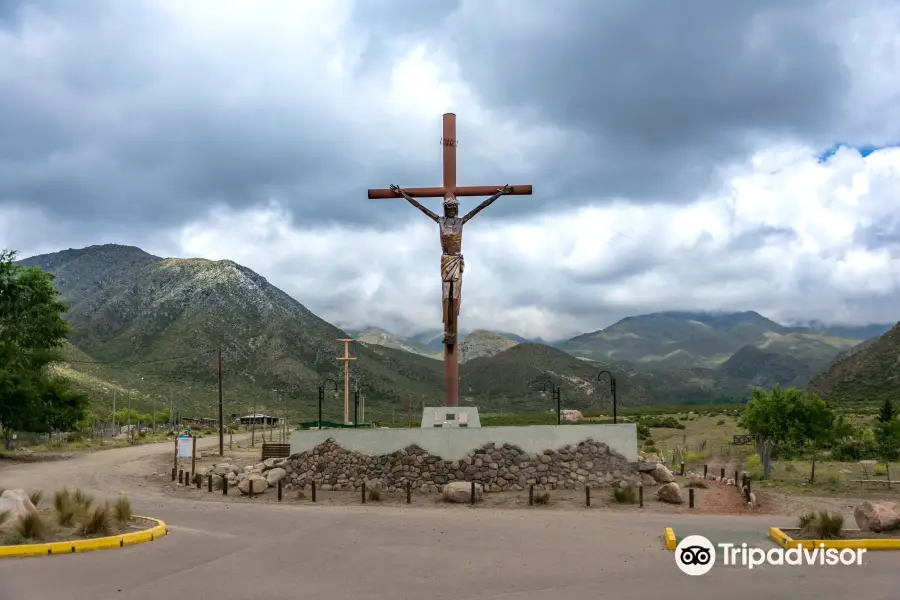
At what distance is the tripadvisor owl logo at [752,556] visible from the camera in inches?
484

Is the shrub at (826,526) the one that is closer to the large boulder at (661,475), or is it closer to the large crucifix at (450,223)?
the large boulder at (661,475)

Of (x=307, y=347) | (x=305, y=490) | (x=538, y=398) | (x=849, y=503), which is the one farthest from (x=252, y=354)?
(x=849, y=503)

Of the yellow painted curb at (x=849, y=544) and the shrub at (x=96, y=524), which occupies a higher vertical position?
the shrub at (x=96, y=524)

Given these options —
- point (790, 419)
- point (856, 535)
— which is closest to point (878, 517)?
point (856, 535)

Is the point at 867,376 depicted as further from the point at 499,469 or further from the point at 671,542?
the point at 671,542

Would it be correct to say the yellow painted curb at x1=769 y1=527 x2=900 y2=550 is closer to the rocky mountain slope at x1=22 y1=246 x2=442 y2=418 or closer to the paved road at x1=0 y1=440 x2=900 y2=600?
the paved road at x1=0 y1=440 x2=900 y2=600

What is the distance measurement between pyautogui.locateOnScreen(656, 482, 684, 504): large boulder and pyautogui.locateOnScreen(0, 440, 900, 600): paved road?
2.69 m

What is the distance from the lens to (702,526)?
17312 millimetres

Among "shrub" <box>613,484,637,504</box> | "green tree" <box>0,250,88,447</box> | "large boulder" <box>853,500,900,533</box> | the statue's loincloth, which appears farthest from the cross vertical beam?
"green tree" <box>0,250,88,447</box>

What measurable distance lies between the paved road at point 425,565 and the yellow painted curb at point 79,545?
0.35 m

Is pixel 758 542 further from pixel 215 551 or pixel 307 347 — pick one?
pixel 307 347

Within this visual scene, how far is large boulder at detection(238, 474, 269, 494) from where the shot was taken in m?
24.8

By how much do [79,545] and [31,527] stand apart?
1137 millimetres

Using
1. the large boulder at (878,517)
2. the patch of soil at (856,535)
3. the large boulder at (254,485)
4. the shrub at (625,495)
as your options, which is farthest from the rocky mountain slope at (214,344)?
the large boulder at (878,517)
